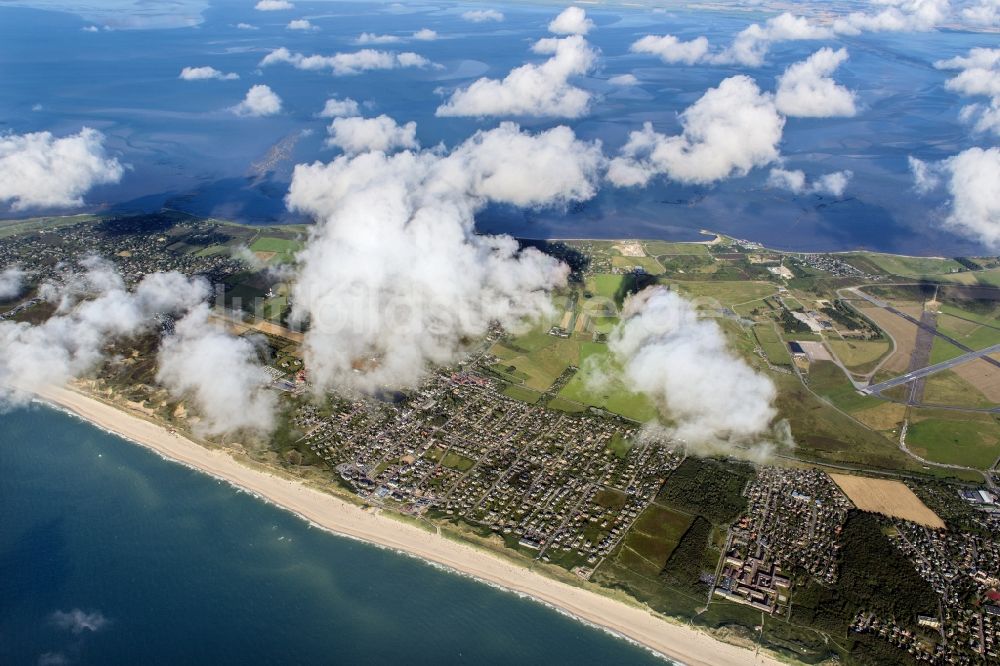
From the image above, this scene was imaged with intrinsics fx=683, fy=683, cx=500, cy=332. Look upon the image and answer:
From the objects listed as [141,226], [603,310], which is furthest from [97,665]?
[141,226]

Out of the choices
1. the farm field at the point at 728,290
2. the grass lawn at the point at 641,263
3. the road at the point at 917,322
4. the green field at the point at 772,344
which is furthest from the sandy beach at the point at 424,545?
the grass lawn at the point at 641,263

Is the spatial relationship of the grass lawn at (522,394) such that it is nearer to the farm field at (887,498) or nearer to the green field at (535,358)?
the green field at (535,358)

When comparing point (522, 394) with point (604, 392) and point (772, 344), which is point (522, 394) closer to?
point (604, 392)

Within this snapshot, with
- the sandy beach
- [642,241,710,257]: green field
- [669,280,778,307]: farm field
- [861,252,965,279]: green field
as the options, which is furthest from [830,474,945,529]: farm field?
[642,241,710,257]: green field

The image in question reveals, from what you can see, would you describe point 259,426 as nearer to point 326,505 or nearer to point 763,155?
point 326,505

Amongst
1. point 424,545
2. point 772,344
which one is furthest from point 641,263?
point 424,545

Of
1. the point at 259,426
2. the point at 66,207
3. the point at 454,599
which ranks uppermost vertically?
the point at 66,207
